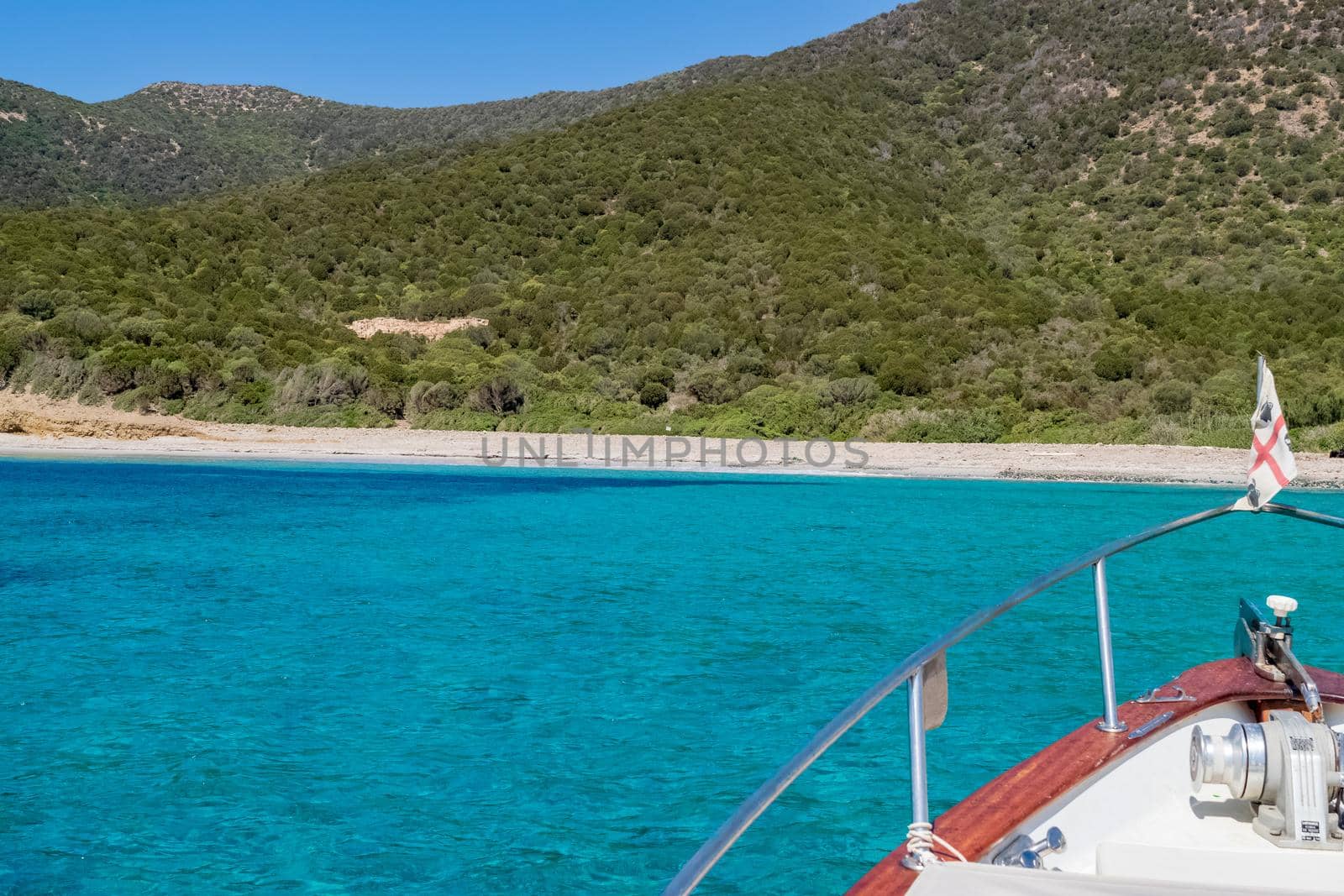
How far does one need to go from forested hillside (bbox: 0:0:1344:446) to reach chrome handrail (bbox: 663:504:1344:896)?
20.0 m

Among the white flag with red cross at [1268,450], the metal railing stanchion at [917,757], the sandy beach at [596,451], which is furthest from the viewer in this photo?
the sandy beach at [596,451]

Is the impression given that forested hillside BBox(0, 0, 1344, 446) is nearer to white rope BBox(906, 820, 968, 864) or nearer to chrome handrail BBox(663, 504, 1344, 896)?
chrome handrail BBox(663, 504, 1344, 896)

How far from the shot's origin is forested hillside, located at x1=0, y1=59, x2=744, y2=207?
5297cm

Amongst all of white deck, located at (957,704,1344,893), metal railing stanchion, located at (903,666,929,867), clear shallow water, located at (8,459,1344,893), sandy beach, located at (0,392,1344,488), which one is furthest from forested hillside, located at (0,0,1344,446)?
metal railing stanchion, located at (903,666,929,867)

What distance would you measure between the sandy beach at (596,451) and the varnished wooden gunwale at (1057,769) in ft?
51.8

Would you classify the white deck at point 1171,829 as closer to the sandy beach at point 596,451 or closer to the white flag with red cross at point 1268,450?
the white flag with red cross at point 1268,450

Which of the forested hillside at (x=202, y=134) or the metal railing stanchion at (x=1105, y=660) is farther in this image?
the forested hillside at (x=202, y=134)

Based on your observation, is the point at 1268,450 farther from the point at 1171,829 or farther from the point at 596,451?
the point at 596,451

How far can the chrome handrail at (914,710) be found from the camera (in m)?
1.73

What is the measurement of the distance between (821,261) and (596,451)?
1307cm

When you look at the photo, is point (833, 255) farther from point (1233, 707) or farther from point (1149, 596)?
point (1233, 707)

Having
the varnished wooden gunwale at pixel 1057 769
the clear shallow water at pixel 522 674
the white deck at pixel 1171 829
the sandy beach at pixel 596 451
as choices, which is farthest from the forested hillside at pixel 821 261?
the white deck at pixel 1171 829

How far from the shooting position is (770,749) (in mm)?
5867

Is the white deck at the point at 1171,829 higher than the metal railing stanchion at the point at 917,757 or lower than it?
lower
